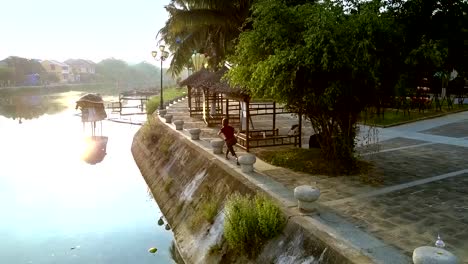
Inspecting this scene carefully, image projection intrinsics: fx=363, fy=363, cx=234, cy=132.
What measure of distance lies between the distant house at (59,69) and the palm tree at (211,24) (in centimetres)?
10184

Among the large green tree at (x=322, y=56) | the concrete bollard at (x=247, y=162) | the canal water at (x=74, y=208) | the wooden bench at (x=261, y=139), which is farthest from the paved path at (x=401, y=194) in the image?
the canal water at (x=74, y=208)

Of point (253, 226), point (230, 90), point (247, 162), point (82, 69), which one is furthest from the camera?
point (82, 69)

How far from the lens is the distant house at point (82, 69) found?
12769cm

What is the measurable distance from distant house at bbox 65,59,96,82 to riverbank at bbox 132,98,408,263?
120 metres

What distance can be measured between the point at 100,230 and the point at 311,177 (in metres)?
7.31

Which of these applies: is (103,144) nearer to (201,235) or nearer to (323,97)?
(201,235)

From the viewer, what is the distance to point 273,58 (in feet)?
32.0

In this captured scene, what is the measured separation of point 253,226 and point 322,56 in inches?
184

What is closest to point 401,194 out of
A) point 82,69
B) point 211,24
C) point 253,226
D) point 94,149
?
point 253,226

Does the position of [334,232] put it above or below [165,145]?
below

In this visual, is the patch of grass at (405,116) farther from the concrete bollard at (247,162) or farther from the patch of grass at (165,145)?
the concrete bollard at (247,162)

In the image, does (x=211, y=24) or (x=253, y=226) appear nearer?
(x=253, y=226)

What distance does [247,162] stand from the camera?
1152 centimetres

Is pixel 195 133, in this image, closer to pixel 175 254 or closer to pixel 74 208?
pixel 74 208
